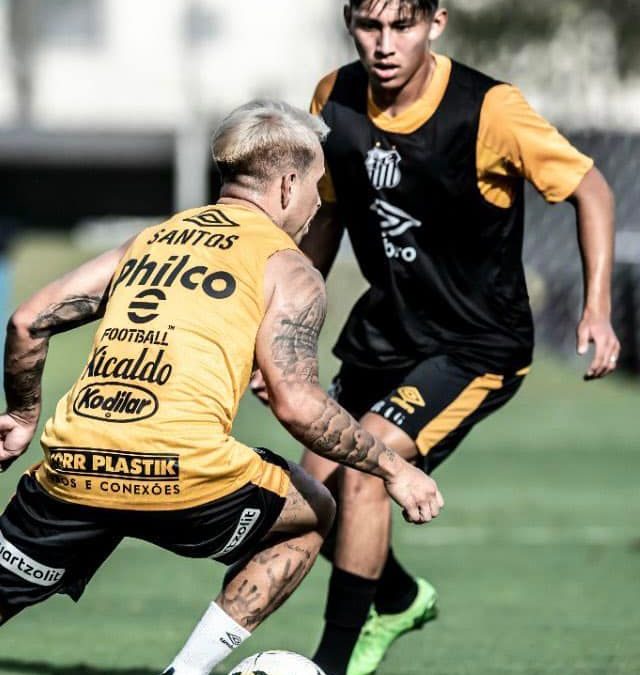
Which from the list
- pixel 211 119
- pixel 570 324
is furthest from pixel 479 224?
pixel 211 119

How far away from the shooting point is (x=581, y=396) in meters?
17.5

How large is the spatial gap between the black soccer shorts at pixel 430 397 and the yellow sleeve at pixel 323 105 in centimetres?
66

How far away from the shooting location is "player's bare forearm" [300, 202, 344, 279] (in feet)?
20.8

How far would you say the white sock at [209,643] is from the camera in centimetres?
490

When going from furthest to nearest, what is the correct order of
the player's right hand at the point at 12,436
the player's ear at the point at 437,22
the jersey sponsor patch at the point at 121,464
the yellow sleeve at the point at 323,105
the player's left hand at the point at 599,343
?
the yellow sleeve at the point at 323,105 → the player's ear at the point at 437,22 → the player's left hand at the point at 599,343 → the player's right hand at the point at 12,436 → the jersey sponsor patch at the point at 121,464

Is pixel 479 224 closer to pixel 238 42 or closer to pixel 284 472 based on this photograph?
pixel 284 472

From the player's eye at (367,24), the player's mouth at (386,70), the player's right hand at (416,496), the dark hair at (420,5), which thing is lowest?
the player's right hand at (416,496)

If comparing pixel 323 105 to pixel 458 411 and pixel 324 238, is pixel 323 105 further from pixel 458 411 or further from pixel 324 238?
pixel 458 411

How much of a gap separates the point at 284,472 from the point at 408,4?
1.88 meters

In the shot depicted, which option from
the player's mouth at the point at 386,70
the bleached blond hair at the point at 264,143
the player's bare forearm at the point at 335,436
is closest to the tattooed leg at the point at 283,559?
the player's bare forearm at the point at 335,436

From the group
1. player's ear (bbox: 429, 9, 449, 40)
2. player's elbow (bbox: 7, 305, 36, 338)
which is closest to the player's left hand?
player's ear (bbox: 429, 9, 449, 40)

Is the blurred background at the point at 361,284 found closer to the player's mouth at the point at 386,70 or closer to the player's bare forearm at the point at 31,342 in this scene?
the player's bare forearm at the point at 31,342

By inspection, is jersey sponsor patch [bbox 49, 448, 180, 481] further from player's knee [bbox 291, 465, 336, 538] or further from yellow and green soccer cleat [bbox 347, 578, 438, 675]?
yellow and green soccer cleat [bbox 347, 578, 438, 675]

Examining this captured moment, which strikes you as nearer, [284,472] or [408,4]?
[284,472]
